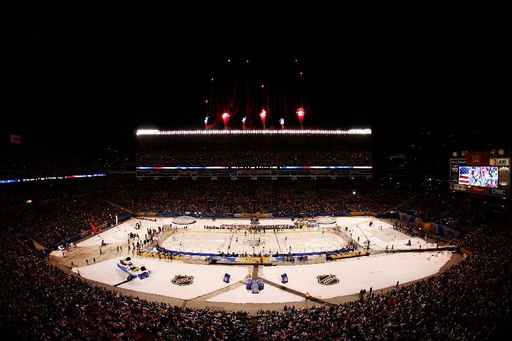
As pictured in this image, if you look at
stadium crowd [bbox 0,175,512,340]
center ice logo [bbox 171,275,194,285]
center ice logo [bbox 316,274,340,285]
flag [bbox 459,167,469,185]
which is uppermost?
flag [bbox 459,167,469,185]

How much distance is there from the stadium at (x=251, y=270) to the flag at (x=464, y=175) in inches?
22.1

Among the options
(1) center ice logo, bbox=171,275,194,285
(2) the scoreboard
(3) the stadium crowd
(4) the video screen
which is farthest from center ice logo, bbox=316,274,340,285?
(4) the video screen

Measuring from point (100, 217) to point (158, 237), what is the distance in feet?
44.7

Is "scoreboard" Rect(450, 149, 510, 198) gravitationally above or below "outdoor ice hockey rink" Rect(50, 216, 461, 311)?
above

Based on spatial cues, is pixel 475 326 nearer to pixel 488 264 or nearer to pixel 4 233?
pixel 488 264

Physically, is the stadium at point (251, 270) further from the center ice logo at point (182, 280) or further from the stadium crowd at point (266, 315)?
the center ice logo at point (182, 280)

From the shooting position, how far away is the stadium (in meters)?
14.6

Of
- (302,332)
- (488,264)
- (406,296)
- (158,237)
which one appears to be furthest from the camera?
(158,237)

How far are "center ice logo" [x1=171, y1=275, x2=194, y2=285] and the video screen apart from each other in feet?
117

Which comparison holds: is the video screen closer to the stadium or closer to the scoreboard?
the scoreboard

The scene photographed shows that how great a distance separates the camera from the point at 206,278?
25.7 m

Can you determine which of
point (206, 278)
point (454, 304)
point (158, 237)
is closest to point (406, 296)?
point (454, 304)

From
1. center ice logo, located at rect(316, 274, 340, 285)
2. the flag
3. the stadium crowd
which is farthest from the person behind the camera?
the flag

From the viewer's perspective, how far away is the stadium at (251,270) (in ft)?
48.0
